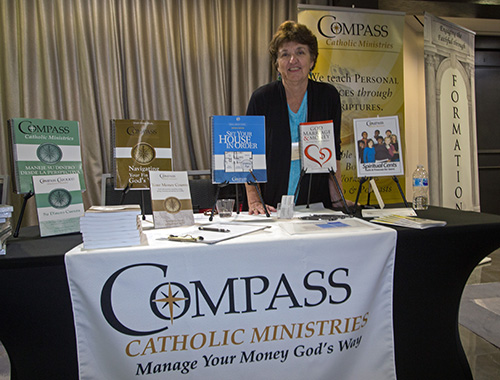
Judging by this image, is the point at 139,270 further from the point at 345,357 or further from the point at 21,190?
the point at 345,357

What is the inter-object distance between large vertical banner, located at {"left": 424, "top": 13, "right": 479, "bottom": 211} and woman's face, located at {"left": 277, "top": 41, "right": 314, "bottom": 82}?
2.28 metres

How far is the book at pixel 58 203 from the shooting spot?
1.22 m

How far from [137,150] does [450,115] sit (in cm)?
336

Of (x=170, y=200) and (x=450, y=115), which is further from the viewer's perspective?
(x=450, y=115)

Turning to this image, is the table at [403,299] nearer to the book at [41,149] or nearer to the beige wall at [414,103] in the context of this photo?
the book at [41,149]

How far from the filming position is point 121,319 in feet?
3.36

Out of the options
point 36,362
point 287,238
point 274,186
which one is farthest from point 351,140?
point 36,362

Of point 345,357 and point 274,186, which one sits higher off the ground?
point 274,186

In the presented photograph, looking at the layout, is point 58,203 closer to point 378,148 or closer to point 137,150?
point 137,150

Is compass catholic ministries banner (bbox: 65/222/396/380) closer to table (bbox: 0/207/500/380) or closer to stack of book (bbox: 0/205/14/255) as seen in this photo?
table (bbox: 0/207/500/380)

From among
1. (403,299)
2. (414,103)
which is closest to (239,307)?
(403,299)

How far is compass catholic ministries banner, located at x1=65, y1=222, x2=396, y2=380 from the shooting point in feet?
3.35

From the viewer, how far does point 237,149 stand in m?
1.54

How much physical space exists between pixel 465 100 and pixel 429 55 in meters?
0.73
